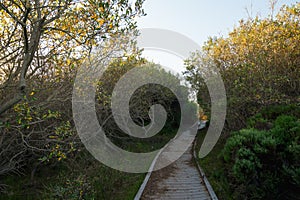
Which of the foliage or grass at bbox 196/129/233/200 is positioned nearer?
grass at bbox 196/129/233/200

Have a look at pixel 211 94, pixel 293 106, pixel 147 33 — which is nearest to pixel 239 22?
pixel 211 94

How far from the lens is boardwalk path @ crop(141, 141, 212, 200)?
248 inches

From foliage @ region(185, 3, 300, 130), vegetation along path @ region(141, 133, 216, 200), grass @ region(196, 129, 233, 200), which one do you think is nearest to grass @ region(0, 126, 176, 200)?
vegetation along path @ region(141, 133, 216, 200)

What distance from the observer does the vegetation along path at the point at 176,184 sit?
630 cm

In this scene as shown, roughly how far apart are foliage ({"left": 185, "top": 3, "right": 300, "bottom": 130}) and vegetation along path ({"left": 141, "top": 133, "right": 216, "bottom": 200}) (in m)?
3.17

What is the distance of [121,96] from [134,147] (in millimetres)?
5181

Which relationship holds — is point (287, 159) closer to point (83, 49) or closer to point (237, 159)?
point (237, 159)

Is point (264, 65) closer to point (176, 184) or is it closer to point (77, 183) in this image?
point (176, 184)

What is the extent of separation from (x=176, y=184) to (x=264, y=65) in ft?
17.7

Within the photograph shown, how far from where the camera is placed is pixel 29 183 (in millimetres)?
7871

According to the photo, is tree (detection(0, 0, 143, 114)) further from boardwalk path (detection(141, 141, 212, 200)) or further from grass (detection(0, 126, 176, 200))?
boardwalk path (detection(141, 141, 212, 200))

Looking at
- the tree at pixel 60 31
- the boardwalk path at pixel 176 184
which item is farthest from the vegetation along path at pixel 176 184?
the tree at pixel 60 31

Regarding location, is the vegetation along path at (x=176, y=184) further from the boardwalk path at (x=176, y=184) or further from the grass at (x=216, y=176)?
the grass at (x=216, y=176)

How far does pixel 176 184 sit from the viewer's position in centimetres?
736
